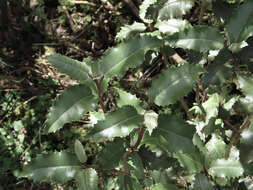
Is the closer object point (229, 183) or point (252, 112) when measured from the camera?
point (252, 112)

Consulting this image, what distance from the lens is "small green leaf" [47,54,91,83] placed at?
3.11 feet

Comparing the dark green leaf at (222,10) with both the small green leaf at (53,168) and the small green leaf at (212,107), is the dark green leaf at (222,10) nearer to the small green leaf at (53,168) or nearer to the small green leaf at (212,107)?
the small green leaf at (212,107)

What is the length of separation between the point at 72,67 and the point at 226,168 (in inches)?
25.9

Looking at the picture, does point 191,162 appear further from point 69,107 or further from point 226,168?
point 69,107

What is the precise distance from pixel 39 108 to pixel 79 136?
17.5 inches

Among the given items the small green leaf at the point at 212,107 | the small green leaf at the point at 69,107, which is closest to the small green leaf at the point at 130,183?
the small green leaf at the point at 69,107

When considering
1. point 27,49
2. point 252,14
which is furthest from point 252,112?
point 27,49

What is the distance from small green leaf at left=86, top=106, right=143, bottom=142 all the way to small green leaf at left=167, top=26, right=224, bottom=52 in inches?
14.0

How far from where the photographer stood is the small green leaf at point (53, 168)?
3.24 feet

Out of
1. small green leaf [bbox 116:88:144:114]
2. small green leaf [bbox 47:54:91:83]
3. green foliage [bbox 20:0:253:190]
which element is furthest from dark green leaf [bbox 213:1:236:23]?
small green leaf [bbox 47:54:91:83]

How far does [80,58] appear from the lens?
9.17ft

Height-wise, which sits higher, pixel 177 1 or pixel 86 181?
pixel 177 1

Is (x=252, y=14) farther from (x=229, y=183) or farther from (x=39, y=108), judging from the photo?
(x=39, y=108)

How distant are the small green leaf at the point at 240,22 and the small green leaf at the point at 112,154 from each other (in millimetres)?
552
